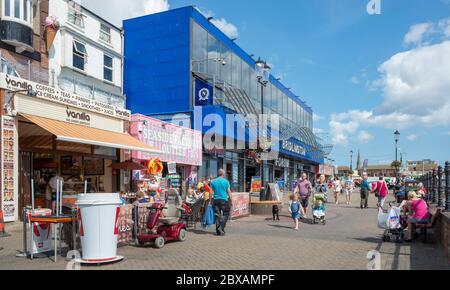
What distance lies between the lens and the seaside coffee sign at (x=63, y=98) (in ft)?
42.1

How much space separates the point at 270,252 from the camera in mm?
8414

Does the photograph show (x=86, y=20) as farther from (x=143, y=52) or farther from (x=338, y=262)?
(x=338, y=262)

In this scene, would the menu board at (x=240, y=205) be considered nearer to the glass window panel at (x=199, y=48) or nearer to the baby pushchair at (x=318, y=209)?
the baby pushchair at (x=318, y=209)

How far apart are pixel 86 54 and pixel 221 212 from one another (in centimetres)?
1354

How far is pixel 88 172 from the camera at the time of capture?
59.9ft

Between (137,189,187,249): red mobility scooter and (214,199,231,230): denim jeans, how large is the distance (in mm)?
1201

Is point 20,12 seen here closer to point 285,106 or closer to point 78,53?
point 78,53

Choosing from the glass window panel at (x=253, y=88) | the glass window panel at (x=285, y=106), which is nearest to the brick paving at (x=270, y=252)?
the glass window panel at (x=253, y=88)

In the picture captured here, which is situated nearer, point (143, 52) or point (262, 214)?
point (262, 214)

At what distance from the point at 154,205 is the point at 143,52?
19144mm

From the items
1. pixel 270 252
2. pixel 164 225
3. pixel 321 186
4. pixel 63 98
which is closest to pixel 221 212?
pixel 164 225
